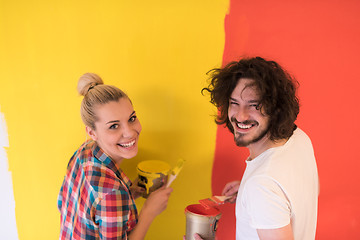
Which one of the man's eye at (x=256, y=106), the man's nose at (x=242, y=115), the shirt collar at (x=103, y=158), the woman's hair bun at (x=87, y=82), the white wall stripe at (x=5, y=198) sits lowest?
the white wall stripe at (x=5, y=198)

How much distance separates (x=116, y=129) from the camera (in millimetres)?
1165

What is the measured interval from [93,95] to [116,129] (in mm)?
171

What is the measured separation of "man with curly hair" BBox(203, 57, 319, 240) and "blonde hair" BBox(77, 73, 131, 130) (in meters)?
0.47

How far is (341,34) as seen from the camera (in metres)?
1.26

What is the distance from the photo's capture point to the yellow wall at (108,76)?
48.7 inches

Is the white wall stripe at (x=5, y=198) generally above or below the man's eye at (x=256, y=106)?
below

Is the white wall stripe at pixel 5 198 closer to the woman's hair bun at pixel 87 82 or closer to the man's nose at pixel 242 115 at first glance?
the woman's hair bun at pixel 87 82

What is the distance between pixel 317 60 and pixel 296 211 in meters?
0.74

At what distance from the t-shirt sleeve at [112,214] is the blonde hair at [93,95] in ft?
1.05

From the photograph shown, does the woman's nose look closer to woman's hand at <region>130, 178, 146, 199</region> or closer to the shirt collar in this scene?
the shirt collar

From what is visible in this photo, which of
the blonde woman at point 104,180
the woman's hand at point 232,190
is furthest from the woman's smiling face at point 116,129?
the woman's hand at point 232,190

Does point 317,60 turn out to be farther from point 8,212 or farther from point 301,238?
point 8,212

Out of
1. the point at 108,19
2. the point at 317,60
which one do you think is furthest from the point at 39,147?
the point at 317,60

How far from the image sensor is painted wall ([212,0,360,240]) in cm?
123
